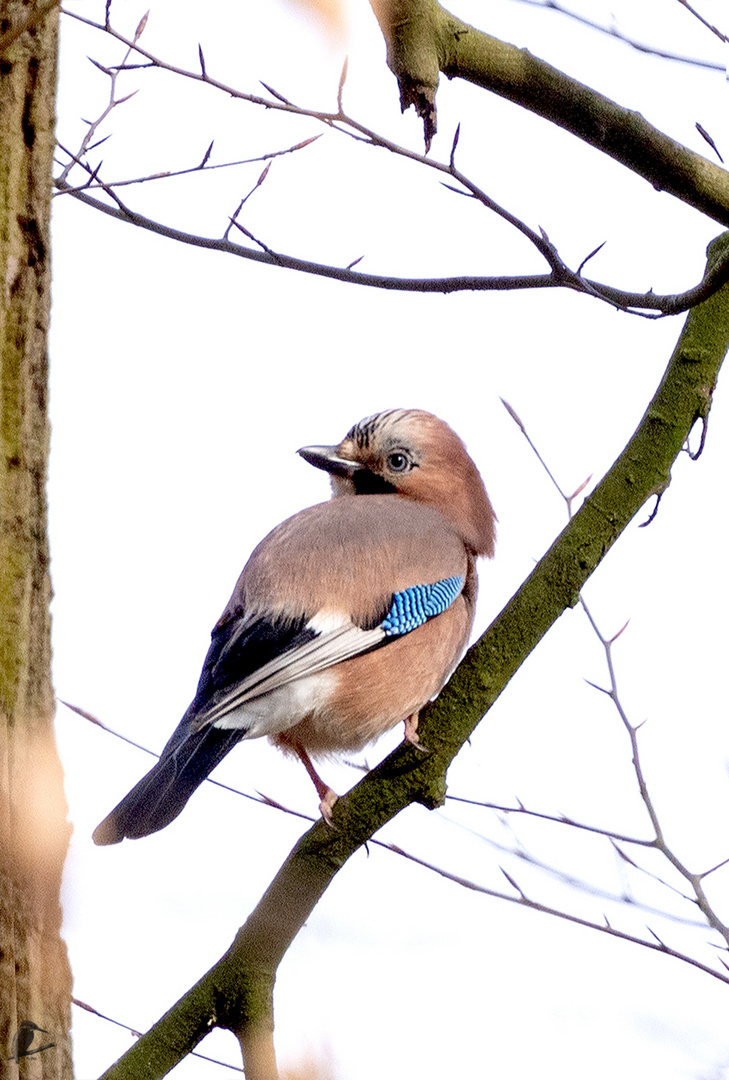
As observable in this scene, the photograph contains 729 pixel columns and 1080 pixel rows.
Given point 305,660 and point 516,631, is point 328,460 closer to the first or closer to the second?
point 305,660

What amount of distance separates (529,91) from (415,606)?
1.87 m

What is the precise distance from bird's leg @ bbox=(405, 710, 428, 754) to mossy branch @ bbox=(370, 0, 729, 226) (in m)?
1.55

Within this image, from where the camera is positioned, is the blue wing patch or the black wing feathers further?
the blue wing patch

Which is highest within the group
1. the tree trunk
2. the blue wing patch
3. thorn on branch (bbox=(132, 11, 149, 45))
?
thorn on branch (bbox=(132, 11, 149, 45))

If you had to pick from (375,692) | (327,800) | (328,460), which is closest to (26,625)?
(375,692)

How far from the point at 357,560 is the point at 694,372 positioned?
1.40 m

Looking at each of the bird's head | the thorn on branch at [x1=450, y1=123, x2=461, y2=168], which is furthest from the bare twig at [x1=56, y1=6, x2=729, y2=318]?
the bird's head

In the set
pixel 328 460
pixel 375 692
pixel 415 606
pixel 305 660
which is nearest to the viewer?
pixel 305 660

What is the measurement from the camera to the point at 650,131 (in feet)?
10.6

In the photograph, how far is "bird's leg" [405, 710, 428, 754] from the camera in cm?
345

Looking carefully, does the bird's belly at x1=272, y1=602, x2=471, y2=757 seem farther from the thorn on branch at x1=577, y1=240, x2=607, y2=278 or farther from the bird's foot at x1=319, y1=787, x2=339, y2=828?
the thorn on branch at x1=577, y1=240, x2=607, y2=278

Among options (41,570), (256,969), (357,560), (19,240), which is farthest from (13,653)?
(357,560)

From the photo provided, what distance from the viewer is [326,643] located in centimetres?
421

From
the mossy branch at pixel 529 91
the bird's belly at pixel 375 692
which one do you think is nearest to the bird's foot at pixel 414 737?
the bird's belly at pixel 375 692
